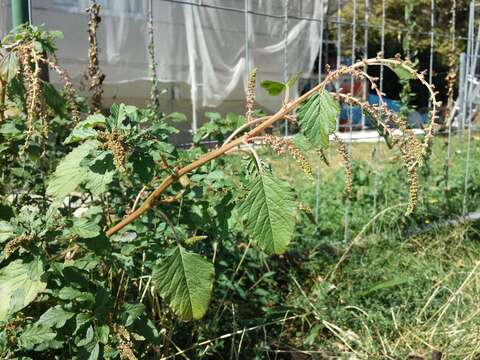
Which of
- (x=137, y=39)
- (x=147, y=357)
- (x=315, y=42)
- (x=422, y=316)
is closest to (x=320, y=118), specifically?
(x=147, y=357)

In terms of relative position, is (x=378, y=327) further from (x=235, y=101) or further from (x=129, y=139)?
(x=235, y=101)

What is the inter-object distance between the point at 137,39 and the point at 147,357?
6.23 metres

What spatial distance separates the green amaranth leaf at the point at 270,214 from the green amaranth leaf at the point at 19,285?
511 millimetres

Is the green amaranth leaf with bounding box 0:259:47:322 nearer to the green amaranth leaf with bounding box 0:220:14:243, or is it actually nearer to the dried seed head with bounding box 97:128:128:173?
the green amaranth leaf with bounding box 0:220:14:243

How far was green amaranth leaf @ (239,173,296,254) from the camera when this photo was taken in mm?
1263

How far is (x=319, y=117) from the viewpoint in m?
1.30

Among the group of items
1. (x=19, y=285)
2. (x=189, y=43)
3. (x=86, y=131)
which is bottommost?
(x=19, y=285)

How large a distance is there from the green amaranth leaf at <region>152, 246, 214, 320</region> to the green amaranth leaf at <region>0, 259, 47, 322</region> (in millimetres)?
286

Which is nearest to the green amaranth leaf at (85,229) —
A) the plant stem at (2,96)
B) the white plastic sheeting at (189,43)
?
the plant stem at (2,96)

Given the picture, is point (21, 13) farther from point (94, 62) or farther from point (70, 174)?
point (70, 174)

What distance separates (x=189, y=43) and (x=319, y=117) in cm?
678

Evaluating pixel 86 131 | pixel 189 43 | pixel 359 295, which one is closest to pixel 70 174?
pixel 86 131

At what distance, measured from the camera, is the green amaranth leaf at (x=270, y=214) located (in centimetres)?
126


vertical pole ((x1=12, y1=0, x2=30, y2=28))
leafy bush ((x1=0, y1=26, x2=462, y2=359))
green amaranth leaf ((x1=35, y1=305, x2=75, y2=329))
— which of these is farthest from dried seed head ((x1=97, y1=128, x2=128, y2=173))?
vertical pole ((x1=12, y1=0, x2=30, y2=28))
